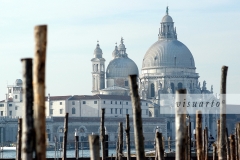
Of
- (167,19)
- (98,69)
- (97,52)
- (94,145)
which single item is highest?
(167,19)

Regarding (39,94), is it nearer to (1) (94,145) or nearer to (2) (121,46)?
(1) (94,145)

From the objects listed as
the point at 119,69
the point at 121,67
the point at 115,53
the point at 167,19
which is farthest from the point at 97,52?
the point at 167,19

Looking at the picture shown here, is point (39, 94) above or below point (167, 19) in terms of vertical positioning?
below

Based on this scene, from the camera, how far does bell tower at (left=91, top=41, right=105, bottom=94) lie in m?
92.4

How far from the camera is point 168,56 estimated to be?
9069cm

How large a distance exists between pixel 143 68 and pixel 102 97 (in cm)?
1154

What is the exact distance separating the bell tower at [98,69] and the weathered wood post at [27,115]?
282ft

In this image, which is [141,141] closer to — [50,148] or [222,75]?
[222,75]

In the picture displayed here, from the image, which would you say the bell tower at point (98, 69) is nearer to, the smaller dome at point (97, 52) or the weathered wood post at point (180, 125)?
the smaller dome at point (97, 52)

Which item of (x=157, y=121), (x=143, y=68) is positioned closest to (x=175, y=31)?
(x=143, y=68)

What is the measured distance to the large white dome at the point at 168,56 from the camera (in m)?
90.7

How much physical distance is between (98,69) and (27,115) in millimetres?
86554

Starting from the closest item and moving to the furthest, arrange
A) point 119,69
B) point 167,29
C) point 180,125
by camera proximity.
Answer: point 180,125, point 119,69, point 167,29

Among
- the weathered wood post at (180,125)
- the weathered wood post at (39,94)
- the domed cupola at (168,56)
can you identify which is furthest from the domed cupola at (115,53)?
the weathered wood post at (39,94)
